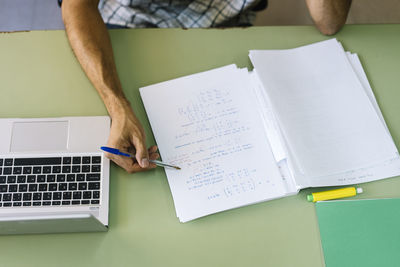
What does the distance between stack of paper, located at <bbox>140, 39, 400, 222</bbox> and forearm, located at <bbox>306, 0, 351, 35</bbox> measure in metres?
0.08

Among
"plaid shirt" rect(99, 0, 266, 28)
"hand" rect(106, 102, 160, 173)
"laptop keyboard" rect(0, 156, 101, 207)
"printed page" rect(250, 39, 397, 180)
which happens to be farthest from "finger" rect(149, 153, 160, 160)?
"plaid shirt" rect(99, 0, 266, 28)

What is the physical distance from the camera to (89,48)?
0.90 m

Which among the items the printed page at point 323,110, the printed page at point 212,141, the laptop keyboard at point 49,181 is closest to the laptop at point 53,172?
the laptop keyboard at point 49,181

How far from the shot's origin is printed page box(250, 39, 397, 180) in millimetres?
820

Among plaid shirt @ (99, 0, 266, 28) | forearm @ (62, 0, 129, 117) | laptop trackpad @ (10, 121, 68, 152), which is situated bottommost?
laptop trackpad @ (10, 121, 68, 152)

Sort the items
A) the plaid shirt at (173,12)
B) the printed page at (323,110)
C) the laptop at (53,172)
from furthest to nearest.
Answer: the plaid shirt at (173,12) < the printed page at (323,110) < the laptop at (53,172)

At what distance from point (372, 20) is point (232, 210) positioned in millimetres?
1478

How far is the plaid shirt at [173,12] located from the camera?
3.67 feet

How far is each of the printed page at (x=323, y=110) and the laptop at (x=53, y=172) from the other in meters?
0.42

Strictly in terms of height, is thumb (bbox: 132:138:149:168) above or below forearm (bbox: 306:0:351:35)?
below

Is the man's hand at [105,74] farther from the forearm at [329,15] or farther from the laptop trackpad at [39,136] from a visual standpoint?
the forearm at [329,15]

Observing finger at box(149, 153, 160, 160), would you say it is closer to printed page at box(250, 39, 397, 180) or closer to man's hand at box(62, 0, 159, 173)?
man's hand at box(62, 0, 159, 173)

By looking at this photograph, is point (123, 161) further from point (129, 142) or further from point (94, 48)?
point (94, 48)

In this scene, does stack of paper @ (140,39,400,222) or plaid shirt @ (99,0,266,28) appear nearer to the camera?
stack of paper @ (140,39,400,222)
